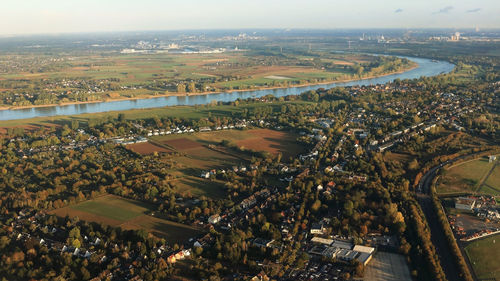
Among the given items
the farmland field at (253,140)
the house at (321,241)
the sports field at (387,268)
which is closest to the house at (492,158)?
the farmland field at (253,140)

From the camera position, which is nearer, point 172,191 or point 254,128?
point 172,191

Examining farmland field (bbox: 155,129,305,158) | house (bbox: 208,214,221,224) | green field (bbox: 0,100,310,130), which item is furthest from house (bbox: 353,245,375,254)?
green field (bbox: 0,100,310,130)

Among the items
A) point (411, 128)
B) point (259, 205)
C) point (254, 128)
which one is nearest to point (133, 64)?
point (254, 128)

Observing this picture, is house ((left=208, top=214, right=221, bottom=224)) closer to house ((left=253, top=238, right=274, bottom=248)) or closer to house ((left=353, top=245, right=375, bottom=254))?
house ((left=253, top=238, right=274, bottom=248))

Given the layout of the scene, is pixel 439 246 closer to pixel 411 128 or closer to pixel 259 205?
pixel 259 205

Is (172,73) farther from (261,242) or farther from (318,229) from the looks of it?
(261,242)

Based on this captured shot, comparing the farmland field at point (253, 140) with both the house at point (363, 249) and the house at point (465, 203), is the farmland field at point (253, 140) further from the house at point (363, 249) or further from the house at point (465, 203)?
the house at point (363, 249)

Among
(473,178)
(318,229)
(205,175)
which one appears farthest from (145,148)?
(473,178)
